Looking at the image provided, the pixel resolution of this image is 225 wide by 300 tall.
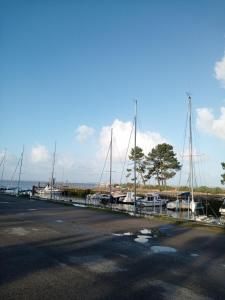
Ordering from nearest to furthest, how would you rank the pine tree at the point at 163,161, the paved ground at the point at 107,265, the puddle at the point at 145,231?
the paved ground at the point at 107,265
the puddle at the point at 145,231
the pine tree at the point at 163,161

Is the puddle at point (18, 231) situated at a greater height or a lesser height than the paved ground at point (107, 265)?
greater

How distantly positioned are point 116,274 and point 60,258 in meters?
2.01

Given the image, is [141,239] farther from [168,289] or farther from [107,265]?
[168,289]

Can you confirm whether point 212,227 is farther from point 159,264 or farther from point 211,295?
point 211,295

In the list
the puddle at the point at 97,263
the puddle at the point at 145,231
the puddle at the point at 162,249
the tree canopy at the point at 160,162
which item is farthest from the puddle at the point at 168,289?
the tree canopy at the point at 160,162

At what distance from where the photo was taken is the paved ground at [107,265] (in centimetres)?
584

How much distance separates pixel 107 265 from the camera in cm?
767

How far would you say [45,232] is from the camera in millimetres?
12523

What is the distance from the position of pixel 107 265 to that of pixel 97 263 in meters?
0.31

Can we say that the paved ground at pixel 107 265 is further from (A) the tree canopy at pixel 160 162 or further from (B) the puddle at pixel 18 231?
(A) the tree canopy at pixel 160 162

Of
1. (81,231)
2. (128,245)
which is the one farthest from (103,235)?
(128,245)

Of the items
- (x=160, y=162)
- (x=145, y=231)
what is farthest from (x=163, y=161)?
(x=145, y=231)

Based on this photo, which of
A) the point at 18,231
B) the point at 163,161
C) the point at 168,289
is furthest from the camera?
the point at 163,161

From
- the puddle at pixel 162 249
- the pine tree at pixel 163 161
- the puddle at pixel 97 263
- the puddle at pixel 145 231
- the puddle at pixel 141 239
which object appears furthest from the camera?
the pine tree at pixel 163 161
